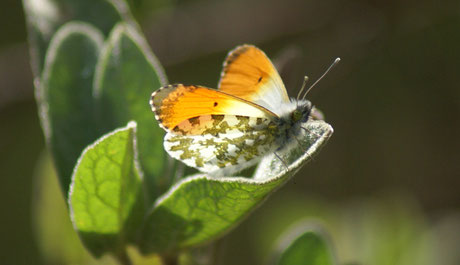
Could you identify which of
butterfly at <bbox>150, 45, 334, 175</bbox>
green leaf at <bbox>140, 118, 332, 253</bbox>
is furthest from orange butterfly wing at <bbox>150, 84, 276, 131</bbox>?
green leaf at <bbox>140, 118, 332, 253</bbox>

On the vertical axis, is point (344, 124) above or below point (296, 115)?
below

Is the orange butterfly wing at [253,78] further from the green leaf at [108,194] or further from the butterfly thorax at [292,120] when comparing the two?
the green leaf at [108,194]

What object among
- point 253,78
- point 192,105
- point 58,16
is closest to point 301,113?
point 253,78

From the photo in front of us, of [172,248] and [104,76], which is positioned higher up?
[104,76]

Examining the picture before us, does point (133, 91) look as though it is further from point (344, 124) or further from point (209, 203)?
point (344, 124)

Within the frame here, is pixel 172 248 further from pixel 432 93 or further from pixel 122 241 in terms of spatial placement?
pixel 432 93

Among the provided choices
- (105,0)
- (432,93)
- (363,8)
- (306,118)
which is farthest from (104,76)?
(432,93)

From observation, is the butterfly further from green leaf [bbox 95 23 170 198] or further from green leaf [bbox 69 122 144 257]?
green leaf [bbox 69 122 144 257]

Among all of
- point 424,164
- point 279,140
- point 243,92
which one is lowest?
point 424,164
